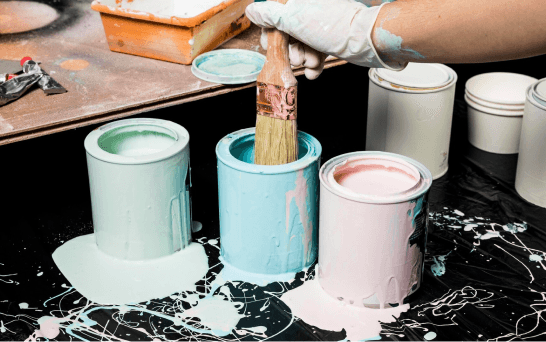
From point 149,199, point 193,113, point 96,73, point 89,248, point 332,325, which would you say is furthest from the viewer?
point 193,113

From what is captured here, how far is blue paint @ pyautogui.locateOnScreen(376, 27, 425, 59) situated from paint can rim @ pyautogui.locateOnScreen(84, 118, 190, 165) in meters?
0.68

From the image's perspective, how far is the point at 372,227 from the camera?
68.5 inches

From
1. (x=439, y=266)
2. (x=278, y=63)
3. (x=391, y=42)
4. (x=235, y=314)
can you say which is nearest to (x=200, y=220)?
(x=235, y=314)

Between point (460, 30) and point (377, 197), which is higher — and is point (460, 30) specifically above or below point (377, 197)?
above

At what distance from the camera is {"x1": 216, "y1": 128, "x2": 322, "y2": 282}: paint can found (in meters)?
1.87

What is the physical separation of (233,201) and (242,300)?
11.7 inches

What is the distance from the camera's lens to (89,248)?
213 cm

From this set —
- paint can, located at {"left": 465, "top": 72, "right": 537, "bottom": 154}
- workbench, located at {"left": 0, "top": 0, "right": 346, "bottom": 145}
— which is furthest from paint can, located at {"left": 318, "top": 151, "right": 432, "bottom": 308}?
paint can, located at {"left": 465, "top": 72, "right": 537, "bottom": 154}

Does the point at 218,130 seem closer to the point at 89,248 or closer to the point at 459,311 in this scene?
the point at 89,248

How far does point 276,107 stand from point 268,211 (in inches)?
12.0

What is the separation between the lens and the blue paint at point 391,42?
1.71 metres

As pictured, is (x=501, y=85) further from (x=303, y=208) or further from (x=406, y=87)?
(x=303, y=208)

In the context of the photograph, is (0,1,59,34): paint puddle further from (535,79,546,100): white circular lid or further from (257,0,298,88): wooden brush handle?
(535,79,546,100): white circular lid

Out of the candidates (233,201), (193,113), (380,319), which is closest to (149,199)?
(233,201)
